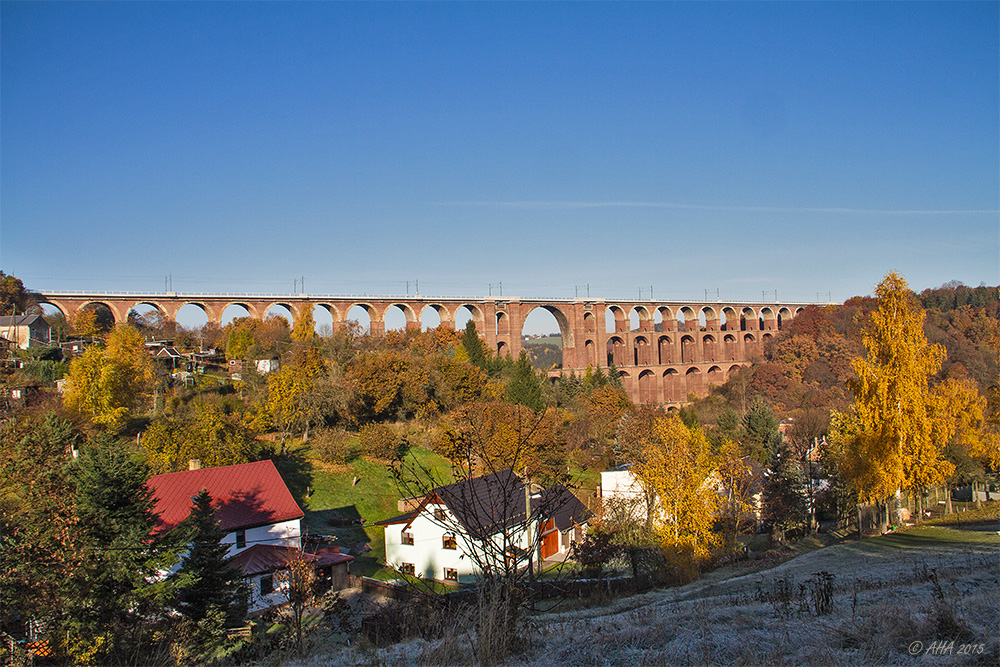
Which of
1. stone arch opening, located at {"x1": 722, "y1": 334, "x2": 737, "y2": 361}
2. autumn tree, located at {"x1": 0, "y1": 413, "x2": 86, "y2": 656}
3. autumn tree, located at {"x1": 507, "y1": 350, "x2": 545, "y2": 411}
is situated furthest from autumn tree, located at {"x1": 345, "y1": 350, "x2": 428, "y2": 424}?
stone arch opening, located at {"x1": 722, "y1": 334, "x2": 737, "y2": 361}

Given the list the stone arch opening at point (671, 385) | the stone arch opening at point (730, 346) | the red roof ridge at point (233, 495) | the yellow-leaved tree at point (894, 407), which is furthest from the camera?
the stone arch opening at point (730, 346)

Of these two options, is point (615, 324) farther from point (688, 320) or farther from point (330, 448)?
point (330, 448)

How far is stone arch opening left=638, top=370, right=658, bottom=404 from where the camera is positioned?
232ft

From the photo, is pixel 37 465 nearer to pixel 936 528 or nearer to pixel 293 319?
pixel 936 528

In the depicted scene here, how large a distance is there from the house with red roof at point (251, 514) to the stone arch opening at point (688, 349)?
64.4 metres

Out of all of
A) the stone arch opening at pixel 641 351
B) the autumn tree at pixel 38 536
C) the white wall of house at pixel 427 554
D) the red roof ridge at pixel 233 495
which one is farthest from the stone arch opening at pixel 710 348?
the autumn tree at pixel 38 536

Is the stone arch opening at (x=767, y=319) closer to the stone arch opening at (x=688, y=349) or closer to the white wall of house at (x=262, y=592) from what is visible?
the stone arch opening at (x=688, y=349)

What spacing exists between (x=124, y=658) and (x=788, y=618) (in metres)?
7.20

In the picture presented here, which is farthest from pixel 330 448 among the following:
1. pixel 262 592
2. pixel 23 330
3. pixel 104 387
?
pixel 23 330

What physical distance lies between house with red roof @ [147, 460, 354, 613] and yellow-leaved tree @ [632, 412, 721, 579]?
322 inches

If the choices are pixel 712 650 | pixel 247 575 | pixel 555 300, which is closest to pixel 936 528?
pixel 712 650

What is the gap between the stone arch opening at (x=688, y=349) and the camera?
251 feet

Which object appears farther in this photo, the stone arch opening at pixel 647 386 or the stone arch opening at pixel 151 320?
the stone arch opening at pixel 647 386

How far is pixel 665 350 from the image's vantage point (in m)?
74.8
